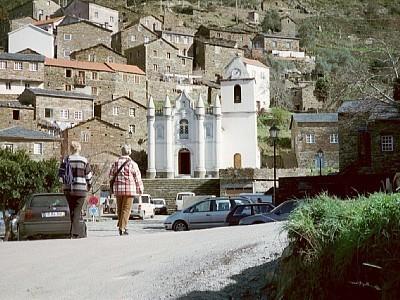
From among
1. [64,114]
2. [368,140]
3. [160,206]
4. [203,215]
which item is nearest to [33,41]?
[64,114]

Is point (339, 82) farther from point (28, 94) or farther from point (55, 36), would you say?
point (55, 36)

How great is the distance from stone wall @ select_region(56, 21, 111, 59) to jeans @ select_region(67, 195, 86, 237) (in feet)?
258

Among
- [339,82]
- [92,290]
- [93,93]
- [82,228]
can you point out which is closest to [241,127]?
[93,93]

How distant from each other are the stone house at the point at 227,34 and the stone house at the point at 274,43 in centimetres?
162

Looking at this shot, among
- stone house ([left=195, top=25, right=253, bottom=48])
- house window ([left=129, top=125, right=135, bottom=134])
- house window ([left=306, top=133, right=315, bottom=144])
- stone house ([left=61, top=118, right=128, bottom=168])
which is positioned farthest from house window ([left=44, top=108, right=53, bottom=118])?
stone house ([left=195, top=25, right=253, bottom=48])

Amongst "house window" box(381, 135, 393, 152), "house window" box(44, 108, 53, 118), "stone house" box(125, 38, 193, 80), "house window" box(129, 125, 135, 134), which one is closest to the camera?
"house window" box(381, 135, 393, 152)

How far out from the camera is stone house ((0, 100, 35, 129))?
207 feet

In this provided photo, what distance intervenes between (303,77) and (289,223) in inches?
3865

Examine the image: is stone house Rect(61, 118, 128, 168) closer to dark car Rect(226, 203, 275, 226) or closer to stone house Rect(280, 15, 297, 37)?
dark car Rect(226, 203, 275, 226)

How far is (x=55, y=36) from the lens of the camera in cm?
9050

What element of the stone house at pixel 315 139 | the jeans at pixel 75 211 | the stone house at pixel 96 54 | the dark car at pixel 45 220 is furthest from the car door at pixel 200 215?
the stone house at pixel 96 54

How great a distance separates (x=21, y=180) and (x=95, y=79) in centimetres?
5076

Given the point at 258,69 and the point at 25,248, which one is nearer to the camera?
the point at 25,248

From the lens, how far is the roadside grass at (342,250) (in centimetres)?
577
